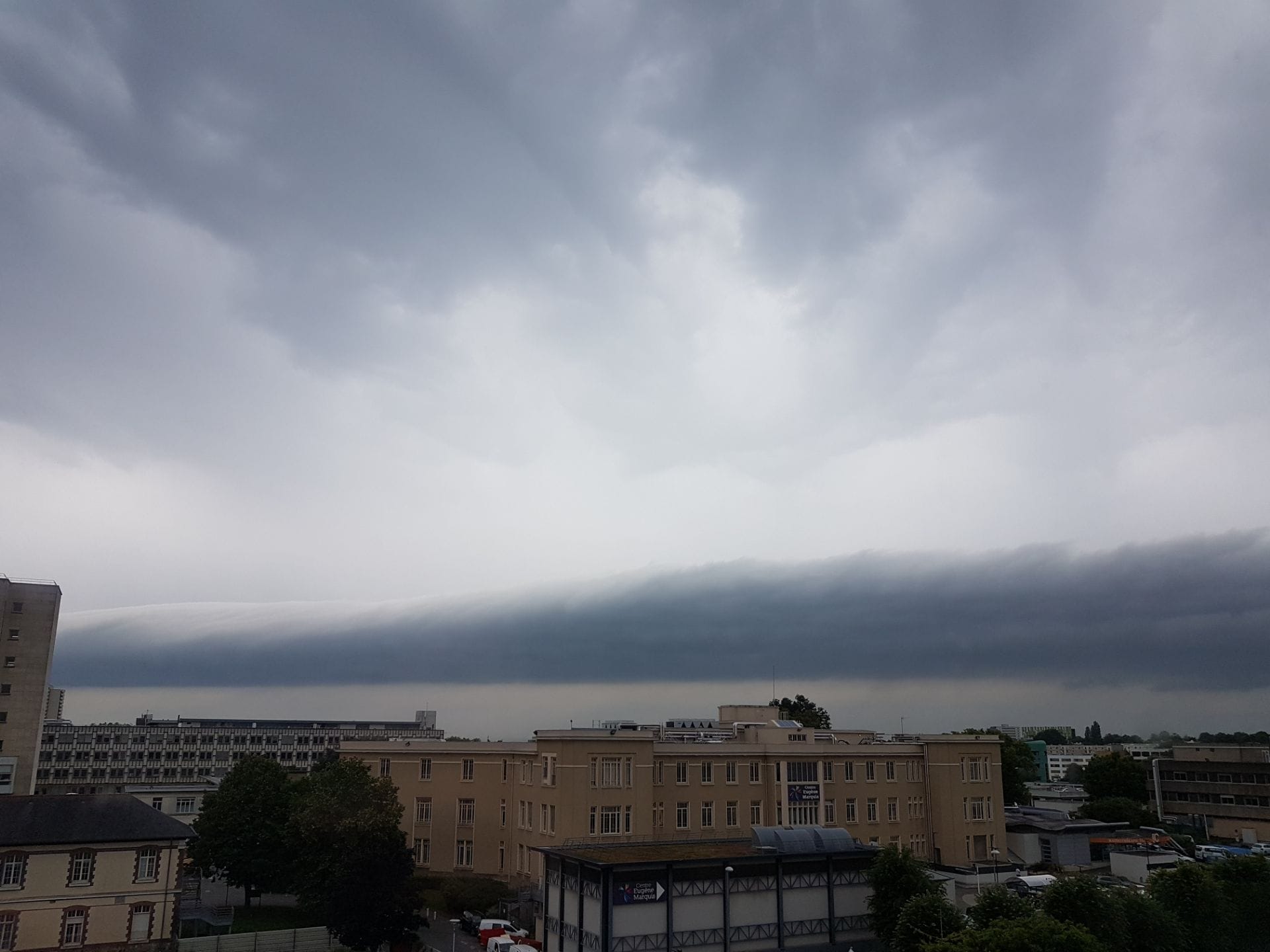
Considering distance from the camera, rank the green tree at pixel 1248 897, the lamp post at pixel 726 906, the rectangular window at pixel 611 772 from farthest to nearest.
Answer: the rectangular window at pixel 611 772
the green tree at pixel 1248 897
the lamp post at pixel 726 906

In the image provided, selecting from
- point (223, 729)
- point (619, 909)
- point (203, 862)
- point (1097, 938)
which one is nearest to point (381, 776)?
point (203, 862)

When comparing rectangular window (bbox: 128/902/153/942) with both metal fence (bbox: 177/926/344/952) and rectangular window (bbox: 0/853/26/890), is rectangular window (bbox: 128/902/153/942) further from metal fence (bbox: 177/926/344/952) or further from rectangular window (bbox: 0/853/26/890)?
rectangular window (bbox: 0/853/26/890)

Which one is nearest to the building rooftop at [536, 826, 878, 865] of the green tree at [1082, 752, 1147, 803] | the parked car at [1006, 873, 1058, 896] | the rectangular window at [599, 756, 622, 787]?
the rectangular window at [599, 756, 622, 787]

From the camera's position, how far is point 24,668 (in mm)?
97500

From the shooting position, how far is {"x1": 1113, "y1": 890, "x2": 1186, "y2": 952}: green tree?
4641 cm

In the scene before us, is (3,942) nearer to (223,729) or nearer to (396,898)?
(396,898)

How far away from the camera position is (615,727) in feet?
249

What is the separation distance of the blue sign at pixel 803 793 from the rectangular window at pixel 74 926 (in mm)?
47941

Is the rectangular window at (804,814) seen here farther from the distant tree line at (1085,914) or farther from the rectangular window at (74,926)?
the rectangular window at (74,926)

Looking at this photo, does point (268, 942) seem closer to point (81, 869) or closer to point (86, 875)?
point (86, 875)

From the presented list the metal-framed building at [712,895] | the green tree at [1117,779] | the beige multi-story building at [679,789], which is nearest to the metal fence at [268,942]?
the beige multi-story building at [679,789]

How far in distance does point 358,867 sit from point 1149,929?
4335 cm

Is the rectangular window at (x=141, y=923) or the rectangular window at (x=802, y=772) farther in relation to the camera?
the rectangular window at (x=802, y=772)

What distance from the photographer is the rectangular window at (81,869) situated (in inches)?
2080
